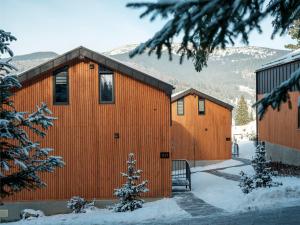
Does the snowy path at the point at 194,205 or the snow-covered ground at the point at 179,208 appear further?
the snowy path at the point at 194,205

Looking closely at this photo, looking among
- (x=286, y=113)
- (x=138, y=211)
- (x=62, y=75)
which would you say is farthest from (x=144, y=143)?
(x=286, y=113)

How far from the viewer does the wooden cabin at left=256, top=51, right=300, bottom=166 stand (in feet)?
81.9

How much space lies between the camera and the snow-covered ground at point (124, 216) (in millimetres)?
14837

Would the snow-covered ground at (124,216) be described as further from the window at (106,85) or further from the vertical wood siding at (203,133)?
the vertical wood siding at (203,133)

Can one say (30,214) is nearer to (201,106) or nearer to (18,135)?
(18,135)

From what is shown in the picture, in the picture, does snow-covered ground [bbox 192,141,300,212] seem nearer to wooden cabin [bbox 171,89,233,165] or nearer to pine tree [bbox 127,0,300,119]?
wooden cabin [bbox 171,89,233,165]

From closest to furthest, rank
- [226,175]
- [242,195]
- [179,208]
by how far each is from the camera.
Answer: [179,208]
[242,195]
[226,175]

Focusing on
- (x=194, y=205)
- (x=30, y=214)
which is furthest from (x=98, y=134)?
(x=194, y=205)

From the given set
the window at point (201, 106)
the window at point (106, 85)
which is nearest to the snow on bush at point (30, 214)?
the window at point (106, 85)

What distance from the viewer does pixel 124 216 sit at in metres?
15.4

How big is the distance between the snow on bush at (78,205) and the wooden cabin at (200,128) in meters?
16.1

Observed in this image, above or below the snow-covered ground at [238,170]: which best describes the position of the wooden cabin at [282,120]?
above

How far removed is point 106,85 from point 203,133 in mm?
16105

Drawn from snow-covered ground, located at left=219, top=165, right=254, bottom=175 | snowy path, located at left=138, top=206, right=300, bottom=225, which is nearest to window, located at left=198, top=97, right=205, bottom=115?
snow-covered ground, located at left=219, top=165, right=254, bottom=175
